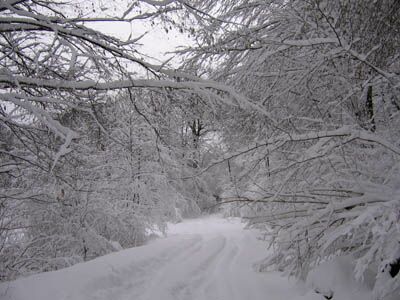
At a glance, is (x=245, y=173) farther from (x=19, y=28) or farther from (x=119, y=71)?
(x=19, y=28)

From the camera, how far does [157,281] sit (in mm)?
6180

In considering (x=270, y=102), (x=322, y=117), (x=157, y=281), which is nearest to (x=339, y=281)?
(x=322, y=117)

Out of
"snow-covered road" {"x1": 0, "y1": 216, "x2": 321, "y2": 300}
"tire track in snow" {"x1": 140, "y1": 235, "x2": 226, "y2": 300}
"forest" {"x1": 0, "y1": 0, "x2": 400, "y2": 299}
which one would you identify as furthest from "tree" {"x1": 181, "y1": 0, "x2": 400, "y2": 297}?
"tire track in snow" {"x1": 140, "y1": 235, "x2": 226, "y2": 300}

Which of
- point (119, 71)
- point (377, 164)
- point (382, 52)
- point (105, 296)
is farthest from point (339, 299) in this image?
point (119, 71)

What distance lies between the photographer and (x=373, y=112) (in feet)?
15.0

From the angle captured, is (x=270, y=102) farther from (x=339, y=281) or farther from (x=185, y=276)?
(x=185, y=276)

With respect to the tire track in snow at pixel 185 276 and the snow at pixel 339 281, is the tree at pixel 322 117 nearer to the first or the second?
the snow at pixel 339 281

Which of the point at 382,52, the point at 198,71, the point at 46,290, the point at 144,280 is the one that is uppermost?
the point at 198,71

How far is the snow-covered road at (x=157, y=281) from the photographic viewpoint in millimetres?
4711

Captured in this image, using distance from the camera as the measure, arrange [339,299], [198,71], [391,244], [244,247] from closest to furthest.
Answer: [391,244] < [339,299] < [198,71] < [244,247]

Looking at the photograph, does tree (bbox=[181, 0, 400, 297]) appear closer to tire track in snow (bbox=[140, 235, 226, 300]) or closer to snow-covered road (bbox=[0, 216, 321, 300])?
snow-covered road (bbox=[0, 216, 321, 300])

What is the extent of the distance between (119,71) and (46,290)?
10.8ft

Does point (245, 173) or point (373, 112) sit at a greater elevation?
point (373, 112)

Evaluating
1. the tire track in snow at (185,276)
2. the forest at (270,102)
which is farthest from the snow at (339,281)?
the tire track in snow at (185,276)
